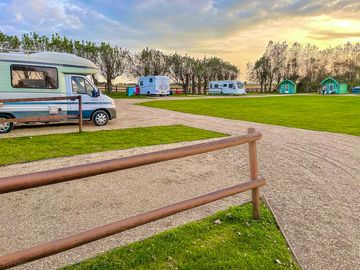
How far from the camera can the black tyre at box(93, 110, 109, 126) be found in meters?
12.6

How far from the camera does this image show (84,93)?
40.4 ft

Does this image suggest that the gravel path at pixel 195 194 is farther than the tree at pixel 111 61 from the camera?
No

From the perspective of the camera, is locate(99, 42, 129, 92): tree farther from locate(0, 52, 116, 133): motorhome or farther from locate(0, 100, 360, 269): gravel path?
locate(0, 100, 360, 269): gravel path

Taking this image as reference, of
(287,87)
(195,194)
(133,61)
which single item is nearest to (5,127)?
(195,194)

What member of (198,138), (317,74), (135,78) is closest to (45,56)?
(198,138)

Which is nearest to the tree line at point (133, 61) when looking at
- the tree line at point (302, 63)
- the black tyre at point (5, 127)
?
the tree line at point (302, 63)

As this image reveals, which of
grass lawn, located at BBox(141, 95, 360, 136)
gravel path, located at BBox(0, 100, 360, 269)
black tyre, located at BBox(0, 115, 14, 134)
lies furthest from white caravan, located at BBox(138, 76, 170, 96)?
gravel path, located at BBox(0, 100, 360, 269)

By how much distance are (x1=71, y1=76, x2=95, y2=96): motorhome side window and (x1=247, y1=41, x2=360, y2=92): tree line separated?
61.4m

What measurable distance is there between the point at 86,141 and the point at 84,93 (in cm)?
406

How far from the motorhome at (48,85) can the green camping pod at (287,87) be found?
55.7 m

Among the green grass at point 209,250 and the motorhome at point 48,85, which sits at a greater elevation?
the motorhome at point 48,85

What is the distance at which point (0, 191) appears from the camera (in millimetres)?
1889

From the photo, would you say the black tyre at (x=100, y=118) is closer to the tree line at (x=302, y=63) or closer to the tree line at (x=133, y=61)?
Result: the tree line at (x=133, y=61)

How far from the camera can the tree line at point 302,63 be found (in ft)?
223
